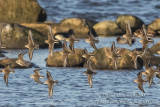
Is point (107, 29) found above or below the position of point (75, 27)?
below

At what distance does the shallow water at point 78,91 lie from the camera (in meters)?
19.2

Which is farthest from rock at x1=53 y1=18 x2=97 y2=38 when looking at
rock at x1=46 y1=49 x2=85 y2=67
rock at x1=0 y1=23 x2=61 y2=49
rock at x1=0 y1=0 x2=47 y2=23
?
rock at x1=46 y1=49 x2=85 y2=67

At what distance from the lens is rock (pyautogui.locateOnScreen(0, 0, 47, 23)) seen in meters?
40.2

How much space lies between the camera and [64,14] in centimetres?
5069

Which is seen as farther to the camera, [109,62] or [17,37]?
[17,37]

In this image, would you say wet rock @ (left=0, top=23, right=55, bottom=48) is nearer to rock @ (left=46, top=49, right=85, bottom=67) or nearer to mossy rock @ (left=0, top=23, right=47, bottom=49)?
mossy rock @ (left=0, top=23, right=47, bottom=49)

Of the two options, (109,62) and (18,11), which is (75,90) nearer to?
(109,62)

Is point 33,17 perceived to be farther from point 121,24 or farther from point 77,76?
point 77,76

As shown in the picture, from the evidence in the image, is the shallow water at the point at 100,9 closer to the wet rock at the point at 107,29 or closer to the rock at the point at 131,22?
the rock at the point at 131,22

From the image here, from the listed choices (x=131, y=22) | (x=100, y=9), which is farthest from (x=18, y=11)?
(x=100, y=9)

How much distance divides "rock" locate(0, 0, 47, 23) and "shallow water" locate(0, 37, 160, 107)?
50.5ft

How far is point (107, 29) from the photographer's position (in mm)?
40438

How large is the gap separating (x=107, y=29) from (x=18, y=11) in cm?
611

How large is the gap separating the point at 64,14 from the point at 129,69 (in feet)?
85.5
